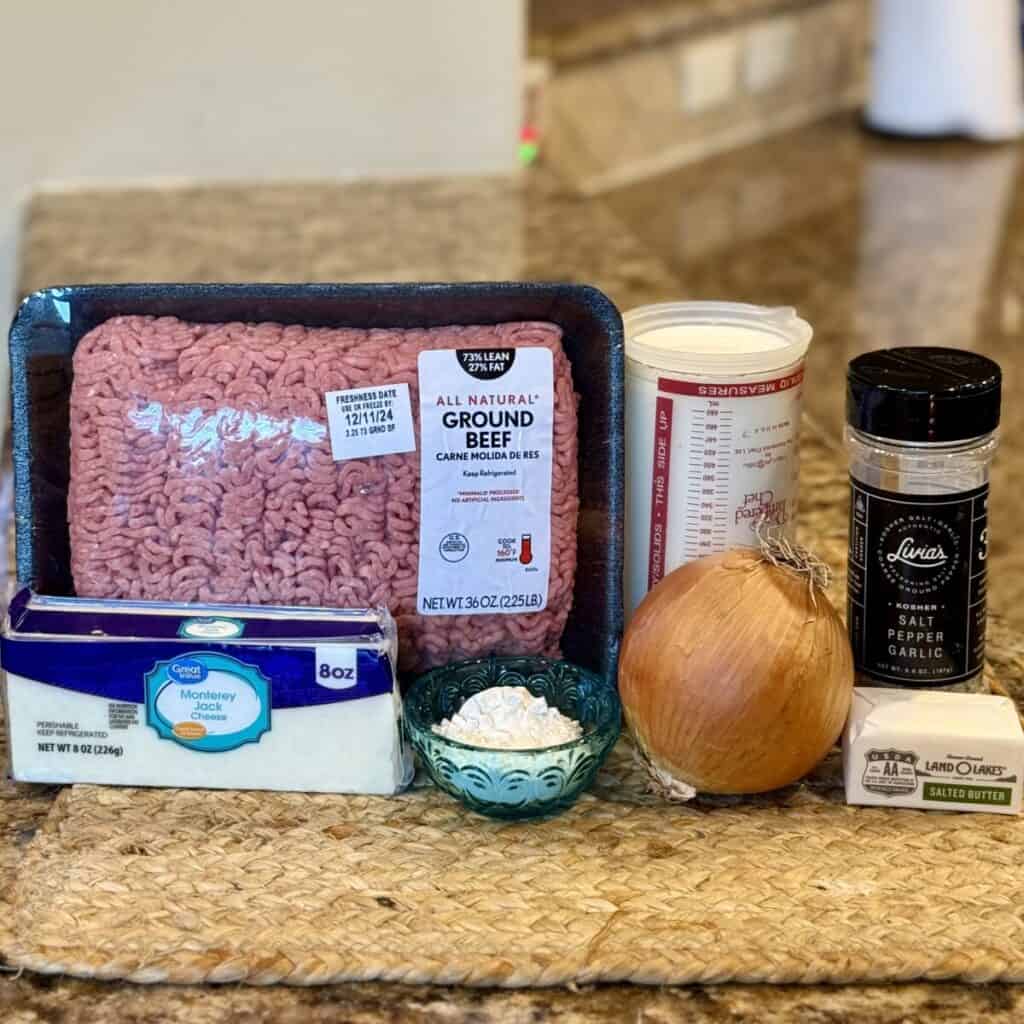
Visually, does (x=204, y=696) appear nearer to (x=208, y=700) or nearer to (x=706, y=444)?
(x=208, y=700)

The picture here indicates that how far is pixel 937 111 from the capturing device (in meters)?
3.35

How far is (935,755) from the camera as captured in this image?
2.82 ft

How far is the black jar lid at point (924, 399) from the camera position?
86 centimetres

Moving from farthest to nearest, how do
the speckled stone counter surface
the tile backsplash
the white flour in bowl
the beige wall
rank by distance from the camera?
the tile backsplash, the beige wall, the white flour in bowl, the speckled stone counter surface

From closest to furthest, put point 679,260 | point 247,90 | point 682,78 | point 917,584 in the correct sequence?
point 917,584 → point 247,90 → point 679,260 → point 682,78

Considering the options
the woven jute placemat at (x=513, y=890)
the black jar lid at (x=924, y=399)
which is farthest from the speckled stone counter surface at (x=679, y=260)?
the black jar lid at (x=924, y=399)

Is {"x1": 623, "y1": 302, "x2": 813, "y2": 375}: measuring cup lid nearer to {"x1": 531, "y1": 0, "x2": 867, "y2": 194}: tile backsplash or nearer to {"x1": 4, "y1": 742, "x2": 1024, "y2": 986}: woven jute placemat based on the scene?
{"x1": 4, "y1": 742, "x2": 1024, "y2": 986}: woven jute placemat

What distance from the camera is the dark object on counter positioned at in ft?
3.02

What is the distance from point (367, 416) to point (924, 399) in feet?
0.98

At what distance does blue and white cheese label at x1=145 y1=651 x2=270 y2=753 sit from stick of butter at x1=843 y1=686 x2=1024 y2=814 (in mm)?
314

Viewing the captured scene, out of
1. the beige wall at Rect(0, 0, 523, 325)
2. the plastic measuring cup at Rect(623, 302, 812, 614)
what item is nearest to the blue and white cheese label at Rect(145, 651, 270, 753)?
the plastic measuring cup at Rect(623, 302, 812, 614)

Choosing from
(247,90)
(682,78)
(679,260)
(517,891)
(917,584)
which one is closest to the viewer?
(517,891)

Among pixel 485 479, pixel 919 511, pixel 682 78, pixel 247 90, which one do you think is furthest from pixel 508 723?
pixel 682 78

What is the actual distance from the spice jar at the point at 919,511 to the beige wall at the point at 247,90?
46.1 inches
